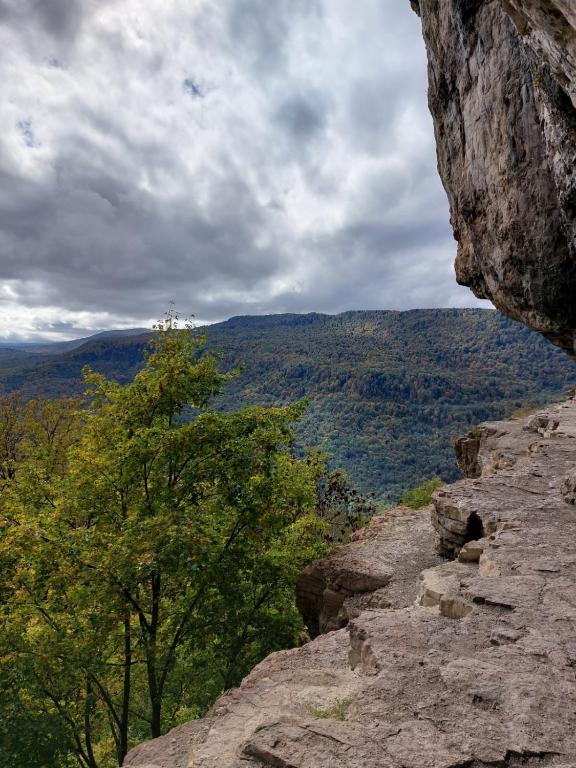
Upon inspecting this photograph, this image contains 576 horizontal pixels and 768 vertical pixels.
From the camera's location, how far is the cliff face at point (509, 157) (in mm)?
10391

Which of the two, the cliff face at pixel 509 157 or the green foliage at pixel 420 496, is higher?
the cliff face at pixel 509 157

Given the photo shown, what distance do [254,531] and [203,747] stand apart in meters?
6.63

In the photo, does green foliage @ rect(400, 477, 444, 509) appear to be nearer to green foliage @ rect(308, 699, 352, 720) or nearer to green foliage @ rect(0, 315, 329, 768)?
green foliage @ rect(0, 315, 329, 768)

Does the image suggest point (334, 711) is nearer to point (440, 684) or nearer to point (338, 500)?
point (440, 684)

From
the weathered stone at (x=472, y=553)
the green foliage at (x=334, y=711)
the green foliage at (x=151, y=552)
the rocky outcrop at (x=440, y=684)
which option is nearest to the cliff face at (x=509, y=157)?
the rocky outcrop at (x=440, y=684)

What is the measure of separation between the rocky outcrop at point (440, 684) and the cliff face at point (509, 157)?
23.8 ft

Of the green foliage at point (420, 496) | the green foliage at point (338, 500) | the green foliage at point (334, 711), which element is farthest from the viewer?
the green foliage at point (338, 500)

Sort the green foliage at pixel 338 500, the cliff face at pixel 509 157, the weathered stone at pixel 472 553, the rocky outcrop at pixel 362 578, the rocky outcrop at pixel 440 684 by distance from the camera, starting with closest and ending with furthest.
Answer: the rocky outcrop at pixel 440 684
the weathered stone at pixel 472 553
the cliff face at pixel 509 157
the rocky outcrop at pixel 362 578
the green foliage at pixel 338 500

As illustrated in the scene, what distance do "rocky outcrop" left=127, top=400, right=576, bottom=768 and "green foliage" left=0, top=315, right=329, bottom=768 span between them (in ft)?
12.3

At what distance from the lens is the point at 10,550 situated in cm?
982

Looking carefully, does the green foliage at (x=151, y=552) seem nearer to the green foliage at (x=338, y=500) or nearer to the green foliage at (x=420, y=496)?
the green foliage at (x=338, y=500)

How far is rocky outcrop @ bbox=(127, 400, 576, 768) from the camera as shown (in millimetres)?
4125

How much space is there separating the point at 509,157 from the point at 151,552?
14.1 meters

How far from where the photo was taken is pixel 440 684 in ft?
16.2
